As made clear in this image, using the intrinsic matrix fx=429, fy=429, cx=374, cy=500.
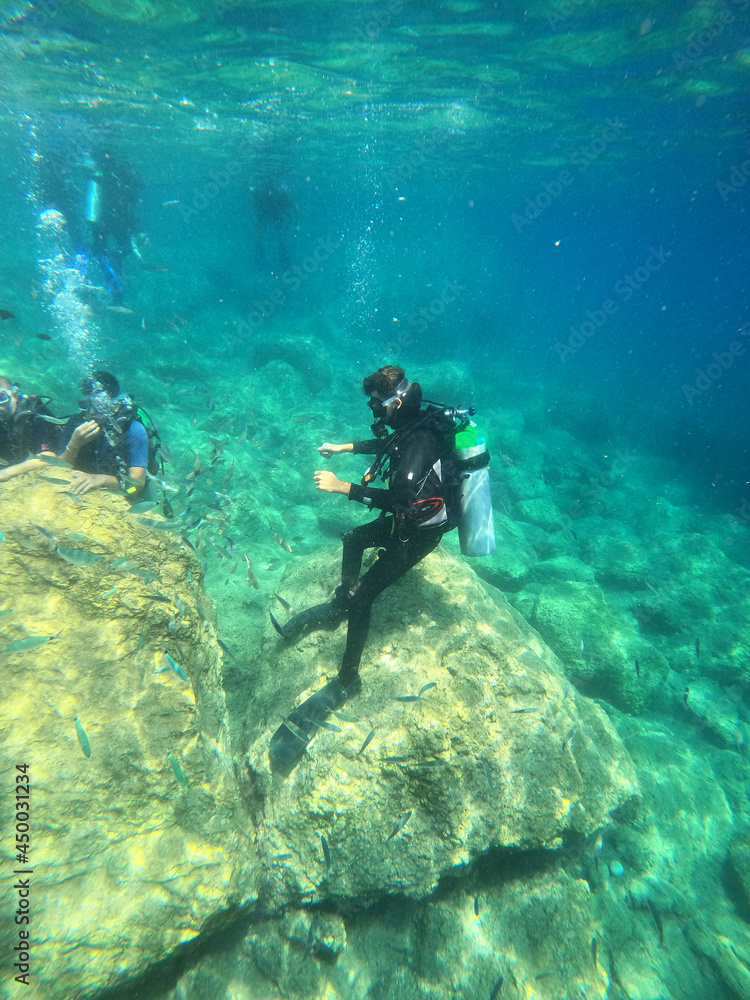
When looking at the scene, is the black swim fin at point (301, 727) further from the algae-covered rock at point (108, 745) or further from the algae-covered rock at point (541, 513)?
the algae-covered rock at point (541, 513)

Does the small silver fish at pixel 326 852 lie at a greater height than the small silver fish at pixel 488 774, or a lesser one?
lesser

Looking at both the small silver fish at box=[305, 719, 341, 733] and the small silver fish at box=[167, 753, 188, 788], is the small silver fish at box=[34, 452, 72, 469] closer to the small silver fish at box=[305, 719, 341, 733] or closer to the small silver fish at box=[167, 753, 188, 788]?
the small silver fish at box=[167, 753, 188, 788]

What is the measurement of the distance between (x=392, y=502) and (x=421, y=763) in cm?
211

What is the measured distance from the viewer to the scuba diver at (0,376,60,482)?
4520mm

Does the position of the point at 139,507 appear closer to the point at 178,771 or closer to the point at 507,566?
the point at 178,771

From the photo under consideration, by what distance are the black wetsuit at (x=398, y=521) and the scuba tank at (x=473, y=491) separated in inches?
6.7

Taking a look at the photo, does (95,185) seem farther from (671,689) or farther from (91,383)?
(671,689)

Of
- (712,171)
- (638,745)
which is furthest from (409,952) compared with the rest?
(712,171)

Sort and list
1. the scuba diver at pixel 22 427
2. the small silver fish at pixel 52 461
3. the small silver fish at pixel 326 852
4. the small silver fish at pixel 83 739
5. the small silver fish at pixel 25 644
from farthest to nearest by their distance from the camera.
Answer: the scuba diver at pixel 22 427, the small silver fish at pixel 52 461, the small silver fish at pixel 326 852, the small silver fish at pixel 25 644, the small silver fish at pixel 83 739

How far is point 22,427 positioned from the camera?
4613 millimetres

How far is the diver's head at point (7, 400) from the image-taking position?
4.48 m

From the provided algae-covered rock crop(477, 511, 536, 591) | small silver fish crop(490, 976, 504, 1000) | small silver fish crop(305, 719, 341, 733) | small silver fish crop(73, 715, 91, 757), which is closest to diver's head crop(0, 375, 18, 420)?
small silver fish crop(73, 715, 91, 757)

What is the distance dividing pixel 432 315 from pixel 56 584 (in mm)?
33148

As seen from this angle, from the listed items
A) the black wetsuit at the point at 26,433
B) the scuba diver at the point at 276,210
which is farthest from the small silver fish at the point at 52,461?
the scuba diver at the point at 276,210
